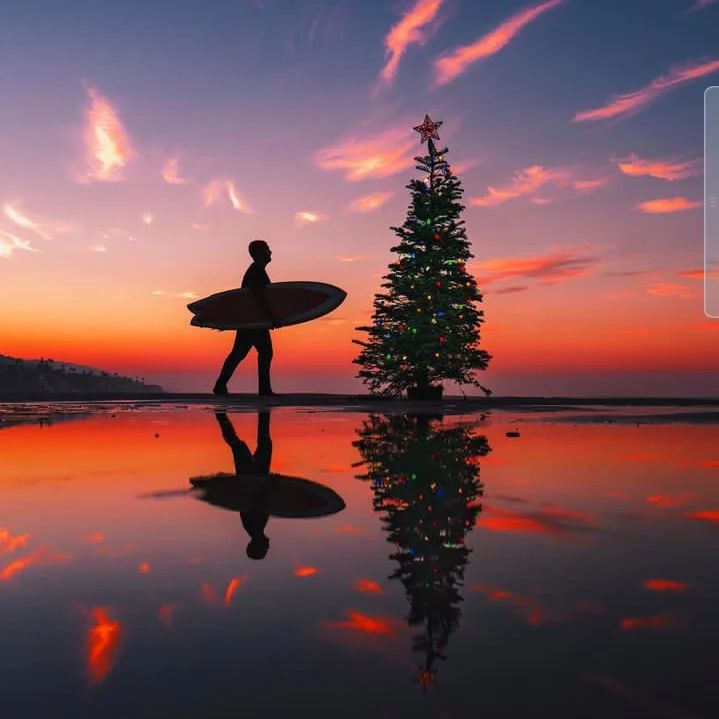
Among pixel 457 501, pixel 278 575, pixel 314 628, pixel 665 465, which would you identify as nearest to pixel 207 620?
pixel 314 628

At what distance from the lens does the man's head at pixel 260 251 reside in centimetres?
2045

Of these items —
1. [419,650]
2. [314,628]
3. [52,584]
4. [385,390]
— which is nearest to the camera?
[419,650]

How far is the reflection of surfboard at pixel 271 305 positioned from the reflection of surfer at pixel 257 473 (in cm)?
783

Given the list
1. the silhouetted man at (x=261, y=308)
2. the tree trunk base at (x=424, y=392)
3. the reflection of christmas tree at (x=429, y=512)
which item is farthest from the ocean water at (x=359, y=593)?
the tree trunk base at (x=424, y=392)

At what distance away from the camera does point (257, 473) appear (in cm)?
672

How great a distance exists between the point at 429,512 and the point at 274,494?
1275 millimetres

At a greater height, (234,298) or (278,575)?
(234,298)

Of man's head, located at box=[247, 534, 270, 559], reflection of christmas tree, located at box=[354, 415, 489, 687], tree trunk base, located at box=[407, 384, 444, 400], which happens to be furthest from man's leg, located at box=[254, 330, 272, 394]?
man's head, located at box=[247, 534, 270, 559]

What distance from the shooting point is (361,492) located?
18.5ft

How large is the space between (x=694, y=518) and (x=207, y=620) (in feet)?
11.0

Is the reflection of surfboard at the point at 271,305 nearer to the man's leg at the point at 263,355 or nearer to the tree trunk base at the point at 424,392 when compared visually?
the man's leg at the point at 263,355

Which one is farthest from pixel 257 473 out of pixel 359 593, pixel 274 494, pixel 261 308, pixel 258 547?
pixel 261 308

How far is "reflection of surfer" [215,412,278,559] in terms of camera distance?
392cm

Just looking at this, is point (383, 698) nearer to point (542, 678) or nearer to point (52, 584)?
point (542, 678)
